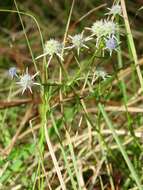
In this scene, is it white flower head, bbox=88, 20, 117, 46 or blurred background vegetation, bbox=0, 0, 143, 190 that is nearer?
white flower head, bbox=88, 20, 117, 46

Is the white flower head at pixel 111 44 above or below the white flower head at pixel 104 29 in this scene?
below

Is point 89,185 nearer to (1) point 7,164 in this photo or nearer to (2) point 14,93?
(1) point 7,164

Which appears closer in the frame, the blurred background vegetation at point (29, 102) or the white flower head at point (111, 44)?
the white flower head at point (111, 44)

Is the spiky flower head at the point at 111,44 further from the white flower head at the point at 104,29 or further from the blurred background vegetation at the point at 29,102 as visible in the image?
the blurred background vegetation at the point at 29,102

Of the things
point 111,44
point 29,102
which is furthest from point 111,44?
point 29,102

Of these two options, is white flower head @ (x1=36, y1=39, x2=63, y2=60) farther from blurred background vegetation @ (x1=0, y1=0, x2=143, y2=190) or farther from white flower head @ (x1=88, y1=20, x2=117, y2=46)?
blurred background vegetation @ (x1=0, y1=0, x2=143, y2=190)

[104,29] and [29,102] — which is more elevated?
[104,29]

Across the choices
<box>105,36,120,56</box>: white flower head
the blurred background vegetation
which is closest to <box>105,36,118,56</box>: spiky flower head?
<box>105,36,120,56</box>: white flower head

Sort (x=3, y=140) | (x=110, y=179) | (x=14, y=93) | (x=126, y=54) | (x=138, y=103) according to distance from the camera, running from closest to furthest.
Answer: (x=110, y=179), (x=3, y=140), (x=138, y=103), (x=14, y=93), (x=126, y=54)

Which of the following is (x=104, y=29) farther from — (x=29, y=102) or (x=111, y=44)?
(x=29, y=102)

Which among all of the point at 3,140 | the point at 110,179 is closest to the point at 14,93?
the point at 3,140

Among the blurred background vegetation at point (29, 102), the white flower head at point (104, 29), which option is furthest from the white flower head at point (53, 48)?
the blurred background vegetation at point (29, 102)
